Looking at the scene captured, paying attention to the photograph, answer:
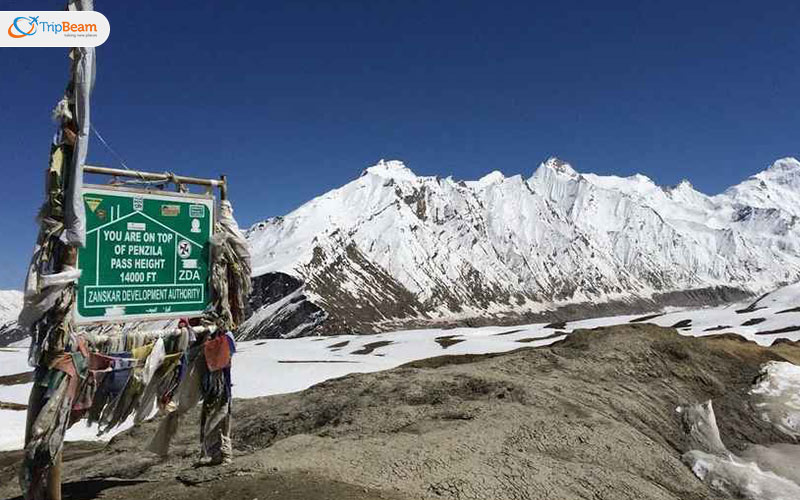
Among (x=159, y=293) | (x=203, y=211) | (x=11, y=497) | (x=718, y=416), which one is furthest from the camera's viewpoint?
(x=718, y=416)

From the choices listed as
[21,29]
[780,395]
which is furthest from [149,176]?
[780,395]

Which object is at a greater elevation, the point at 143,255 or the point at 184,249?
the point at 184,249

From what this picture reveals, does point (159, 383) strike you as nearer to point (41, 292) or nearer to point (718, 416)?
point (41, 292)

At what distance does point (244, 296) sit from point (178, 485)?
383 centimetres

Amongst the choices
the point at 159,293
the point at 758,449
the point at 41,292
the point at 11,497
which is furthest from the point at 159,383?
the point at 758,449

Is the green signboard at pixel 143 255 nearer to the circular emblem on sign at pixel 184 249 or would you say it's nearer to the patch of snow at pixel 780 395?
the circular emblem on sign at pixel 184 249

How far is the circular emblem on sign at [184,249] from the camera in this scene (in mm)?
11156

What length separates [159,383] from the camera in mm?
10883

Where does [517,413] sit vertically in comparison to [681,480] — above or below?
above

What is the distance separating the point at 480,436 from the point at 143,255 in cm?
757

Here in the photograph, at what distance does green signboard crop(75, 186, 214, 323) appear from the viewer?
991cm

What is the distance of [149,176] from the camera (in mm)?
10984

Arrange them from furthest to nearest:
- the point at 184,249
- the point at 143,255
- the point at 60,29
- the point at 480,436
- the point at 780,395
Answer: the point at 780,395 < the point at 480,436 < the point at 184,249 < the point at 143,255 < the point at 60,29

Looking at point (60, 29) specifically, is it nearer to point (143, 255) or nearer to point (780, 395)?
point (143, 255)
